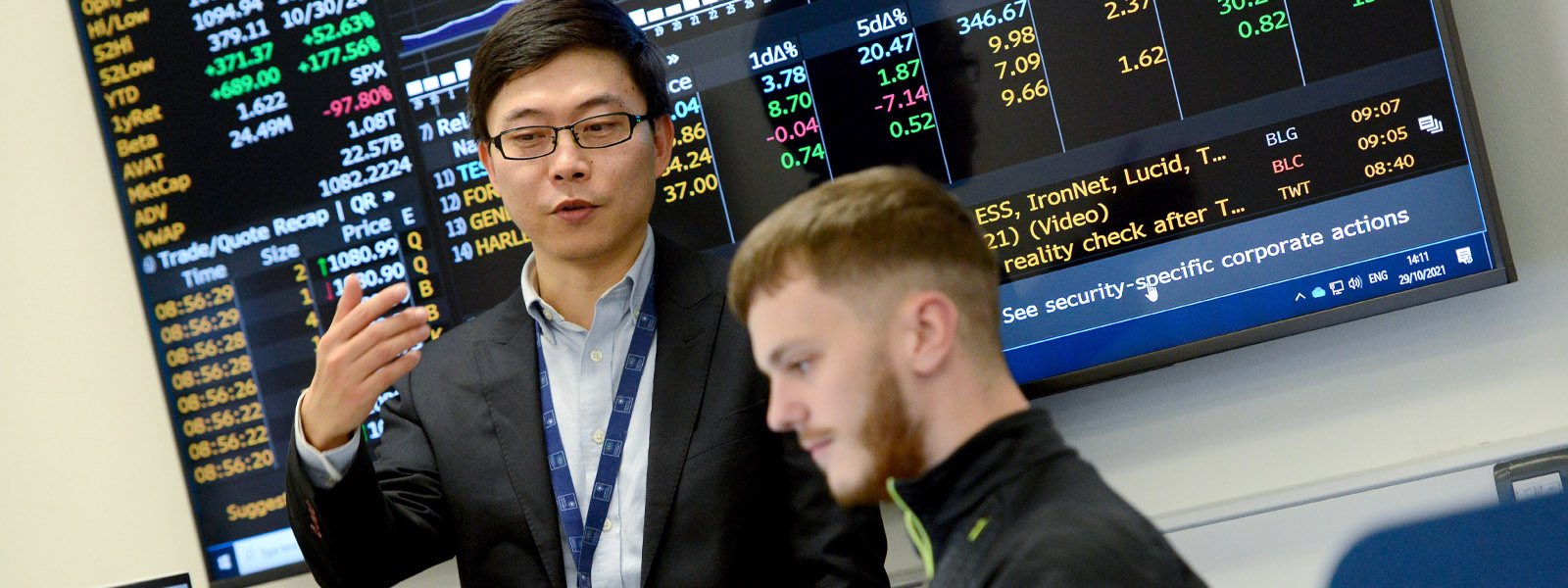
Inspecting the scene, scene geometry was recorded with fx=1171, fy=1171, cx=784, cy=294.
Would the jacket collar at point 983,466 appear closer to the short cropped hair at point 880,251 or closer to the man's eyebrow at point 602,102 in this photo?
the short cropped hair at point 880,251

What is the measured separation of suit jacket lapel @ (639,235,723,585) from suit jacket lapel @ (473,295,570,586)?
155mm

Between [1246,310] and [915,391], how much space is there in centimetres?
135

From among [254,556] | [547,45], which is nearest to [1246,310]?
[547,45]

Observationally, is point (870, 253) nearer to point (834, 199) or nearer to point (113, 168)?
point (834, 199)

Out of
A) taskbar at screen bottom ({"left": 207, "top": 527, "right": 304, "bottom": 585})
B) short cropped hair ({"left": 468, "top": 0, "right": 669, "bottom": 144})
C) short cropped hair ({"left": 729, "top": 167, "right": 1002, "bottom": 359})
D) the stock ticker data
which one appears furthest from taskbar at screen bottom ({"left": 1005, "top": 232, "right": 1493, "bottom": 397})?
taskbar at screen bottom ({"left": 207, "top": 527, "right": 304, "bottom": 585})

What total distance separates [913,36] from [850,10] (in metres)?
0.13

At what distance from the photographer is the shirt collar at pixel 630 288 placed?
1743 millimetres

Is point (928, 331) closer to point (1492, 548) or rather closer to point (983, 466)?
point (983, 466)

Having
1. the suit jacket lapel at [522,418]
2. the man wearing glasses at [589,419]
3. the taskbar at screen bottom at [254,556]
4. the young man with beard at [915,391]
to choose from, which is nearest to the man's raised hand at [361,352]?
the man wearing glasses at [589,419]

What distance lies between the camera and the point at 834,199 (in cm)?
105

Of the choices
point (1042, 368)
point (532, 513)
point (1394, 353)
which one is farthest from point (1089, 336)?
point (532, 513)

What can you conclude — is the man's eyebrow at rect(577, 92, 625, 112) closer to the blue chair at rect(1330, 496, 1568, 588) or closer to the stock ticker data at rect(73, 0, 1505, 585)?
the stock ticker data at rect(73, 0, 1505, 585)

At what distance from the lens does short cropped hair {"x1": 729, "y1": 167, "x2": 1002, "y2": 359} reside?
987 millimetres

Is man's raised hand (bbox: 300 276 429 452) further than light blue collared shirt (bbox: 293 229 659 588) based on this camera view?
No
